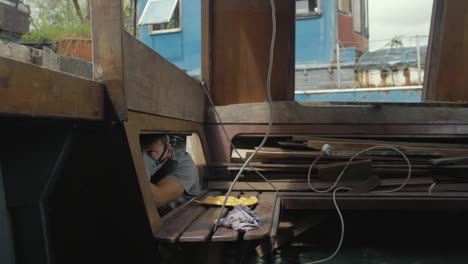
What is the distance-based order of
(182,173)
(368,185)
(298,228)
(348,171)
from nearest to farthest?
(182,173)
(368,185)
(348,171)
(298,228)

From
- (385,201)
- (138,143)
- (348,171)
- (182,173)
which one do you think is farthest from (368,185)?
(138,143)

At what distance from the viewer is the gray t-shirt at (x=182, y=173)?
3025mm

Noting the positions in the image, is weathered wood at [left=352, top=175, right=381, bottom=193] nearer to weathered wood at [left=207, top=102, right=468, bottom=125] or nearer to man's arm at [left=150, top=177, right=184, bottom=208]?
weathered wood at [left=207, top=102, right=468, bottom=125]

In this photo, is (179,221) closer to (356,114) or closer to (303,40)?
(356,114)

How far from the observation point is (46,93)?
1432 millimetres

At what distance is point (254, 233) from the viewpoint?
204cm

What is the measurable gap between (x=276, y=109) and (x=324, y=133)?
44 cm

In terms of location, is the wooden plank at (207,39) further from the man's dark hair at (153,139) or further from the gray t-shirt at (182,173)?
the man's dark hair at (153,139)

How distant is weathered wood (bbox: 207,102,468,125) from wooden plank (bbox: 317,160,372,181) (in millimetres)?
361

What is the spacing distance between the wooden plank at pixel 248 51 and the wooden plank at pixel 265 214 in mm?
977

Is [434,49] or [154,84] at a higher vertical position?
[434,49]

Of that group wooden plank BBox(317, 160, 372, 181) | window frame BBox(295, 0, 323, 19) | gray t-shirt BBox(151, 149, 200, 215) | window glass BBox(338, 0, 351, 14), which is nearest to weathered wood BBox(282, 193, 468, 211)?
wooden plank BBox(317, 160, 372, 181)

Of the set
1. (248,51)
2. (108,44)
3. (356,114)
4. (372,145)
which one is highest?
(248,51)

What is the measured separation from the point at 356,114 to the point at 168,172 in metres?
1.60
